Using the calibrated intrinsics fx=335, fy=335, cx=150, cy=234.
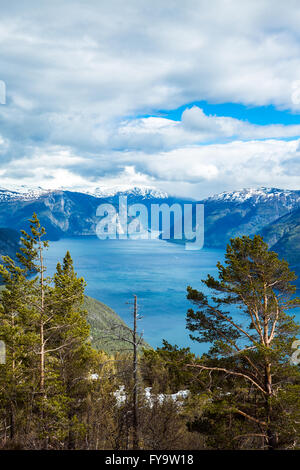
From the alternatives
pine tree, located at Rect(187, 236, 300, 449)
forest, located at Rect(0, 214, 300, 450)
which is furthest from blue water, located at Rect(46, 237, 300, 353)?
pine tree, located at Rect(187, 236, 300, 449)

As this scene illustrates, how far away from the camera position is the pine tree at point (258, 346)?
40.2 feet

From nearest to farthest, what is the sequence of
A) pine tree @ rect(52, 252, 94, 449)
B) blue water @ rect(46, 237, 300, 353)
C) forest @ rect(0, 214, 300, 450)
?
forest @ rect(0, 214, 300, 450) < pine tree @ rect(52, 252, 94, 449) < blue water @ rect(46, 237, 300, 353)

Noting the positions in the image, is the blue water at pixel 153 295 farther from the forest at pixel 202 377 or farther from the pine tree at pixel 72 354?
the forest at pixel 202 377

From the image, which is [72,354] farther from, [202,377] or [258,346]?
[258,346]

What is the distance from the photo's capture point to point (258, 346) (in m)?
12.8

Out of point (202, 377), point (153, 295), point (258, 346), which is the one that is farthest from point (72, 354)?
point (153, 295)

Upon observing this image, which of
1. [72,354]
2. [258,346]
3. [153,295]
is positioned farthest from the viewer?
[153,295]

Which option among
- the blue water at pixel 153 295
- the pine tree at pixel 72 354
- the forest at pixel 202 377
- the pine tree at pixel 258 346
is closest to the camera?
the pine tree at pixel 258 346

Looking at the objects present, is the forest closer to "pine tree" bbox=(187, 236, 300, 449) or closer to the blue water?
"pine tree" bbox=(187, 236, 300, 449)

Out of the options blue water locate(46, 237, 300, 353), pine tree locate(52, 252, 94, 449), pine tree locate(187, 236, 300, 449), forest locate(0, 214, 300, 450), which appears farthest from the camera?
blue water locate(46, 237, 300, 353)

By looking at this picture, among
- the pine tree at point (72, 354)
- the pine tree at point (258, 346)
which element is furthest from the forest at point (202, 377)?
the pine tree at point (72, 354)

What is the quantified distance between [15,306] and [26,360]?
3.07 m

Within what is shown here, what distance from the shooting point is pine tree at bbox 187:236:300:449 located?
12.2 m
